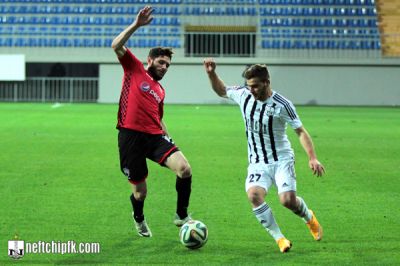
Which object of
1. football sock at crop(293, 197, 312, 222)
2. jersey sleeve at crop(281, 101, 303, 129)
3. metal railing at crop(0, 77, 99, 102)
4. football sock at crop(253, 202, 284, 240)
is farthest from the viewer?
metal railing at crop(0, 77, 99, 102)

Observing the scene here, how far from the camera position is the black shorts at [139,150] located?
313 inches

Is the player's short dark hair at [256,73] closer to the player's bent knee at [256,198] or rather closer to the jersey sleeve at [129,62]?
the player's bent knee at [256,198]

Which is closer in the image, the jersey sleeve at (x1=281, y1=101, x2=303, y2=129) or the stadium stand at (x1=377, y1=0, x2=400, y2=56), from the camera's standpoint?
the jersey sleeve at (x1=281, y1=101, x2=303, y2=129)

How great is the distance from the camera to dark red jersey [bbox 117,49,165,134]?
26.1 feet

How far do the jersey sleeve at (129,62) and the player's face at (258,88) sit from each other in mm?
1394

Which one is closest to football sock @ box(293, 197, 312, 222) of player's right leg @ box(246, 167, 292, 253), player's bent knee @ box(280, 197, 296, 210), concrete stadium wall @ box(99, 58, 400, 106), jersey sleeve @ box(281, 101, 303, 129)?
player's bent knee @ box(280, 197, 296, 210)

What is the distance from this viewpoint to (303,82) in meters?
40.4

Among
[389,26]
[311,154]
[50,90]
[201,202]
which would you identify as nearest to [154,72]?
[311,154]

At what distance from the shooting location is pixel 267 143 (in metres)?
7.34

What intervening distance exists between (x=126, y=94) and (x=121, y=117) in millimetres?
257

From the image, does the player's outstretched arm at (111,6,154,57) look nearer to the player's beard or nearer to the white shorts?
the player's beard

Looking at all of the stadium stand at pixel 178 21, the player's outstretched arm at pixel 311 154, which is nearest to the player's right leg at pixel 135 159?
the player's outstretched arm at pixel 311 154

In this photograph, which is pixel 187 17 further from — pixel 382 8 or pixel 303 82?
pixel 382 8

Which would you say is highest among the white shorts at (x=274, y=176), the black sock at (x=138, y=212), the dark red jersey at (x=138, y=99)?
the dark red jersey at (x=138, y=99)
